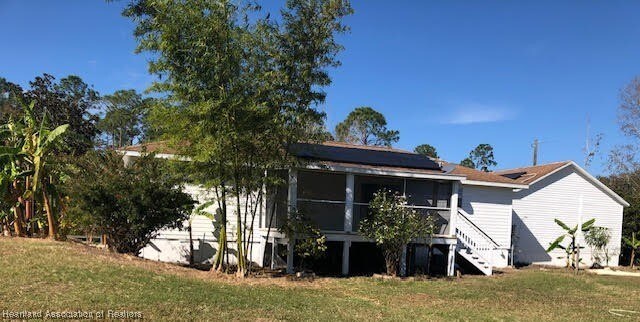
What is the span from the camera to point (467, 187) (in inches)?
801

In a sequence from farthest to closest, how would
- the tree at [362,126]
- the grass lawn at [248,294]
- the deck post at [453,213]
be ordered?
1. the tree at [362,126]
2. the deck post at [453,213]
3. the grass lawn at [248,294]

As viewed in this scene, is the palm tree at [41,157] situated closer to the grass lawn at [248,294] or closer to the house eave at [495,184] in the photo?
the grass lawn at [248,294]

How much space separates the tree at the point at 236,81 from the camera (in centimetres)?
1111

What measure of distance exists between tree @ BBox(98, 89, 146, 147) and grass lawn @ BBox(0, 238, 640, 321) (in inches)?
1817

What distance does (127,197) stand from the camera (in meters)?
12.1

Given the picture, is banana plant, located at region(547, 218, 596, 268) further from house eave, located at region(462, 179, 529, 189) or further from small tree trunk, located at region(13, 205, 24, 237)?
small tree trunk, located at region(13, 205, 24, 237)

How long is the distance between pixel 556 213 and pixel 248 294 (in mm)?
17776

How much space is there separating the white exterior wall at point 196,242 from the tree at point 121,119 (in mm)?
41449

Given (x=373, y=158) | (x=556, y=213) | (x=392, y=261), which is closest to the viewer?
(x=392, y=261)

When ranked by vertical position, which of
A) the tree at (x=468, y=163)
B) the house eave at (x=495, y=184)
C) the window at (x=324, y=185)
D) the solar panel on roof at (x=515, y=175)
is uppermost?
the tree at (x=468, y=163)

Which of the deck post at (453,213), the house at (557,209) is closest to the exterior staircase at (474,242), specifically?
Result: the deck post at (453,213)

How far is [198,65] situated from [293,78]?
2.31 meters

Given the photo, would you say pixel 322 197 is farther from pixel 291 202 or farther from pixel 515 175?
pixel 515 175

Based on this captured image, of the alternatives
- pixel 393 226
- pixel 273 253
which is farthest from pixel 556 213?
pixel 273 253
